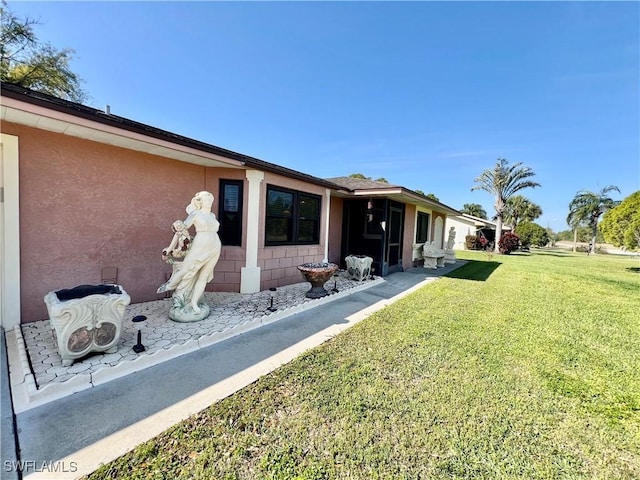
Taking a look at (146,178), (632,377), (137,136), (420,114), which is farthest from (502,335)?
(420,114)

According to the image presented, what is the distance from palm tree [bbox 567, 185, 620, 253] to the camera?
2762 cm

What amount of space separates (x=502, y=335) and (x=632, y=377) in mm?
1461

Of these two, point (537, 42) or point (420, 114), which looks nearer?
point (537, 42)

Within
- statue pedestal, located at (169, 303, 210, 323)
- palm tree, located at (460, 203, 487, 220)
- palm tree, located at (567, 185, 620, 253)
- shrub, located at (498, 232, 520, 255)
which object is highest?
palm tree, located at (460, 203, 487, 220)

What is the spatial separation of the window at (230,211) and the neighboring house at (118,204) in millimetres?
23

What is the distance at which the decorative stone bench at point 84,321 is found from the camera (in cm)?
290

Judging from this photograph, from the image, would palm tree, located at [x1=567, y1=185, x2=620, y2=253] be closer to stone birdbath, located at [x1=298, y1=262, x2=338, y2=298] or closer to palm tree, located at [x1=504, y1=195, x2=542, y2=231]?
palm tree, located at [x1=504, y1=195, x2=542, y2=231]

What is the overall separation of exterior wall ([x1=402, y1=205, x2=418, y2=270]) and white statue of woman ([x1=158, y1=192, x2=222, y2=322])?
29.5 feet

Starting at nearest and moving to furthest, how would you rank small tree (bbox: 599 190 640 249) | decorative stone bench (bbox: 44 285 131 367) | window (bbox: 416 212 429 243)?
decorative stone bench (bbox: 44 285 131 367) → small tree (bbox: 599 190 640 249) → window (bbox: 416 212 429 243)

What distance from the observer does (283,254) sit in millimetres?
7160

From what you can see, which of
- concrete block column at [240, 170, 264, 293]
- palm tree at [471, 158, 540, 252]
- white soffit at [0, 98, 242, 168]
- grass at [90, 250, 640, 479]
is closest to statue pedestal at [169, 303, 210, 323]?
concrete block column at [240, 170, 264, 293]

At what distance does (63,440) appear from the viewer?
2010 millimetres

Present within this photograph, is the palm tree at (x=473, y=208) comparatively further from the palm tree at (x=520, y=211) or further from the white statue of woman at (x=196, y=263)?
the white statue of woman at (x=196, y=263)

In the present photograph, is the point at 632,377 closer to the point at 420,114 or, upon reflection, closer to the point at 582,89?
the point at 582,89
